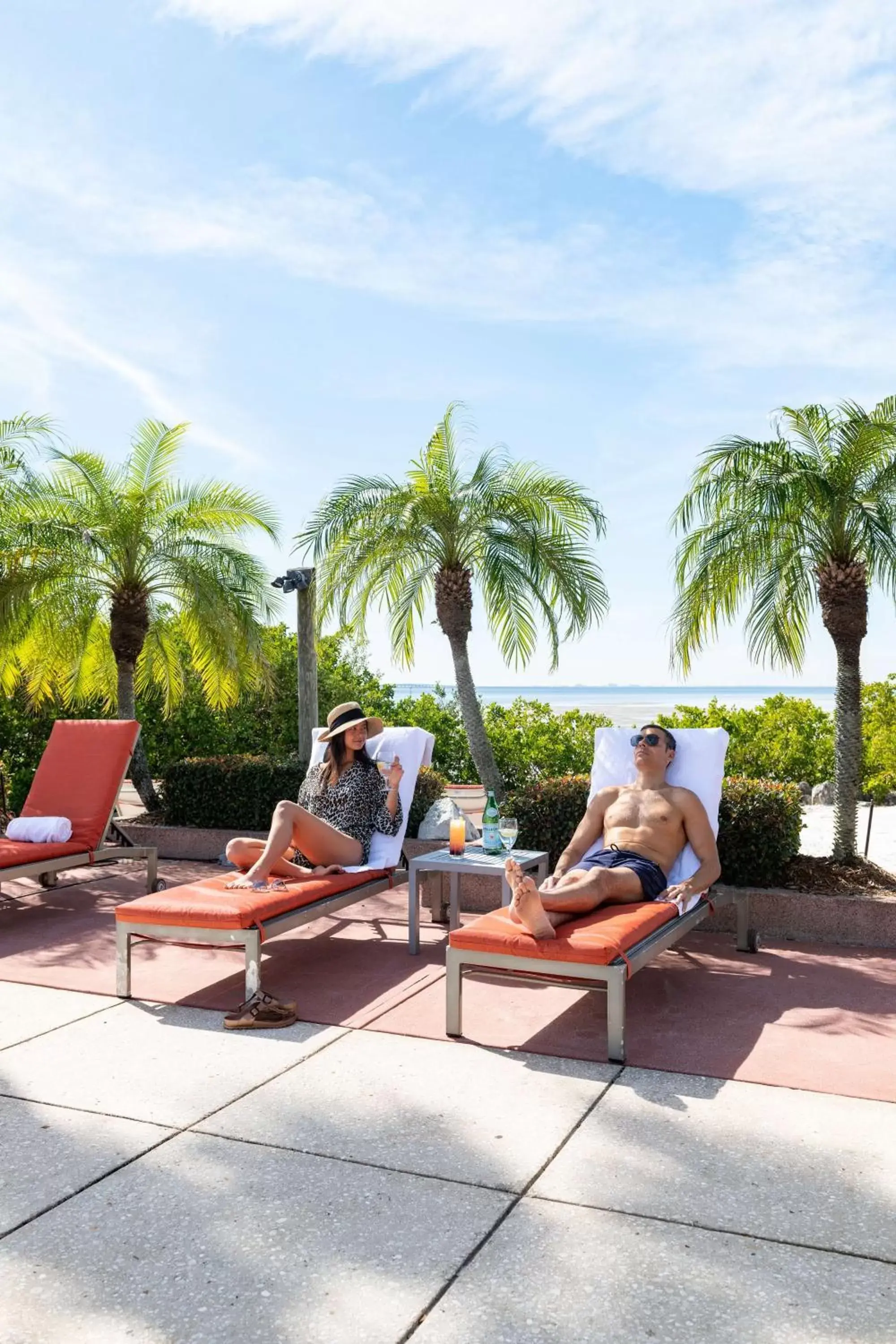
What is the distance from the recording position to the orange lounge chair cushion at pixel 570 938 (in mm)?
4551

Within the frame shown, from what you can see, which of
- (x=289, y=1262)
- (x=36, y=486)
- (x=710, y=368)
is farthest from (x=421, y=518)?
(x=289, y=1262)

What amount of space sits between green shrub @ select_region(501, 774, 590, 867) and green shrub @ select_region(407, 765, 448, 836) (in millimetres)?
1207

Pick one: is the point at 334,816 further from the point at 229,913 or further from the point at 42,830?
the point at 42,830

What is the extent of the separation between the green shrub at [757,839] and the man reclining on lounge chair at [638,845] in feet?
3.01

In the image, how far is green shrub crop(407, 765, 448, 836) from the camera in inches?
344

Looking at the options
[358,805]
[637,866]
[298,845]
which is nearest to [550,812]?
[358,805]

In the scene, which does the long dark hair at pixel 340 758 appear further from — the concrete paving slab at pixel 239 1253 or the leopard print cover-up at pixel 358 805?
the concrete paving slab at pixel 239 1253

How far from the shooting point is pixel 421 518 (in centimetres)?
949

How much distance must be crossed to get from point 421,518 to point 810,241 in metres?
4.30

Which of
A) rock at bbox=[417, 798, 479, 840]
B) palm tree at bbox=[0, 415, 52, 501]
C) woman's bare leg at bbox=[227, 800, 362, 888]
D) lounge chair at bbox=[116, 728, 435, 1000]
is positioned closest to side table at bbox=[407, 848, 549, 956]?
lounge chair at bbox=[116, 728, 435, 1000]

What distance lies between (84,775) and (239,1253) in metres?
5.59

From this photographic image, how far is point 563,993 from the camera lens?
5.52m

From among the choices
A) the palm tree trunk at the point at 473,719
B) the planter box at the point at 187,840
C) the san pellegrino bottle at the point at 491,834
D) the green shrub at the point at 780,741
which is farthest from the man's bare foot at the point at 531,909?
the green shrub at the point at 780,741

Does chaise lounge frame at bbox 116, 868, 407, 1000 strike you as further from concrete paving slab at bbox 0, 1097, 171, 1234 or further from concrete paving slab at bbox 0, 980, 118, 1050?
concrete paving slab at bbox 0, 1097, 171, 1234
